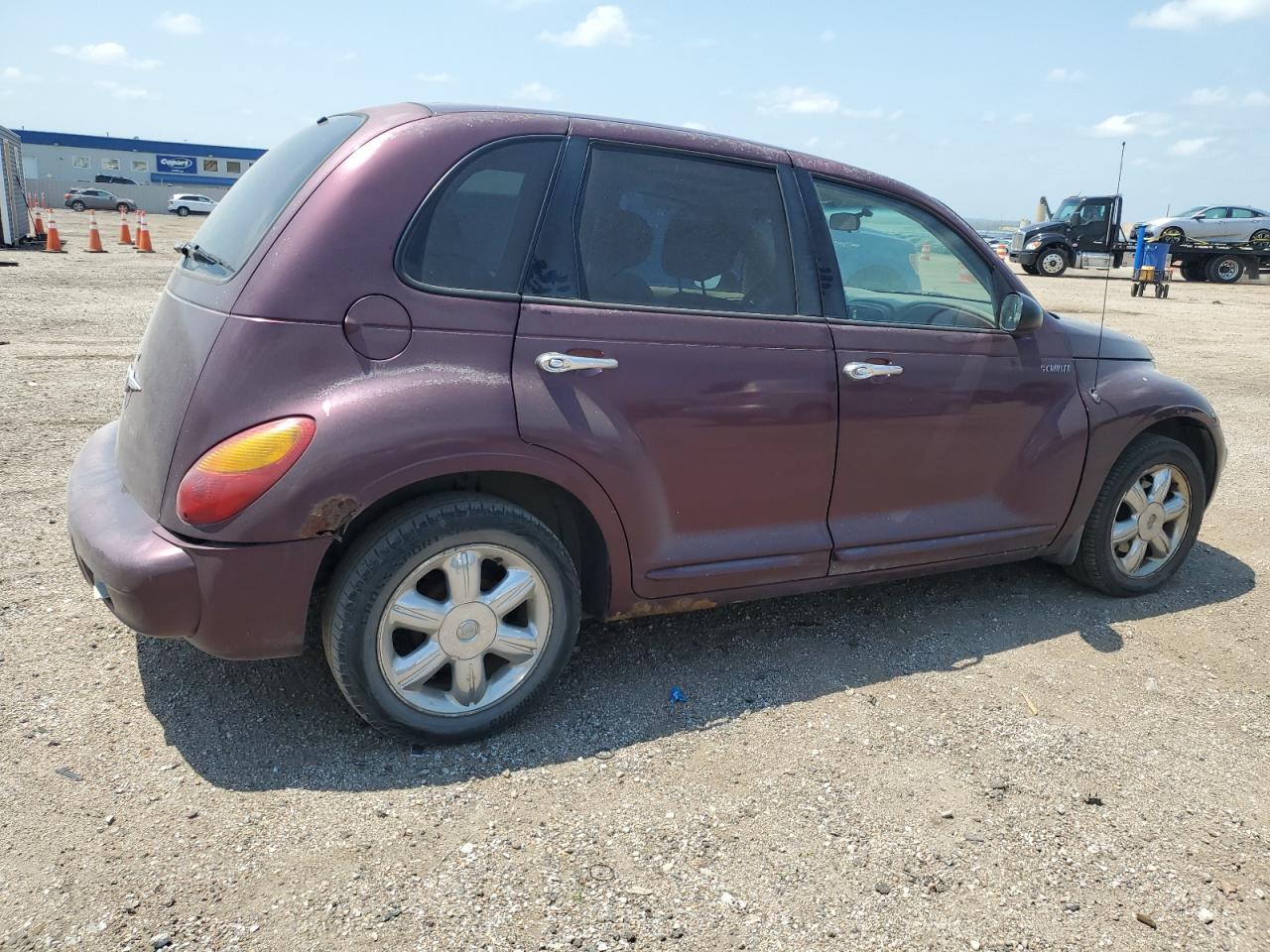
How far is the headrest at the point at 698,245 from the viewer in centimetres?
319

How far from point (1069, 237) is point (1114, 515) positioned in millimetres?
27591

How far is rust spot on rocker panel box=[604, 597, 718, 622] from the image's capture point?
3.21 m

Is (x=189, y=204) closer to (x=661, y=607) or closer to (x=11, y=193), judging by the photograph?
(x=11, y=193)

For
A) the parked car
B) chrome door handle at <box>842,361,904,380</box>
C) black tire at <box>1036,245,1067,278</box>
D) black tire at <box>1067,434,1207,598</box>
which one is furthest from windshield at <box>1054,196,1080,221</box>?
the parked car

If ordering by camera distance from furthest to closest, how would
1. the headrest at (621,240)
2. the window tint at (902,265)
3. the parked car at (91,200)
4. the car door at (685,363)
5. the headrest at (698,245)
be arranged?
the parked car at (91,200) < the window tint at (902,265) < the headrest at (698,245) < the headrest at (621,240) < the car door at (685,363)

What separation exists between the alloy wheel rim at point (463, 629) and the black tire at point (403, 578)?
2cm

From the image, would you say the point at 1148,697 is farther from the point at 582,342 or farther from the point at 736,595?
the point at 582,342

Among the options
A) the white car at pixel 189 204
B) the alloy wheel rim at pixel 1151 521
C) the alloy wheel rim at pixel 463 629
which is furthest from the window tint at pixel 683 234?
the white car at pixel 189 204

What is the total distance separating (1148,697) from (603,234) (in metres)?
2.56

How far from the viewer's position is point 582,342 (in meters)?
2.92

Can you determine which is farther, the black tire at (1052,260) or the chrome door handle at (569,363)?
the black tire at (1052,260)

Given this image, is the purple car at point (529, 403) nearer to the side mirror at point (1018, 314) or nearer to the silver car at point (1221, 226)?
the side mirror at point (1018, 314)

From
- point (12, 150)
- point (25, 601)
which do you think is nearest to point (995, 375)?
point (25, 601)

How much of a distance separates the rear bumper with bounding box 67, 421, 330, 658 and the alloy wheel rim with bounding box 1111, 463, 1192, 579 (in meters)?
3.43
